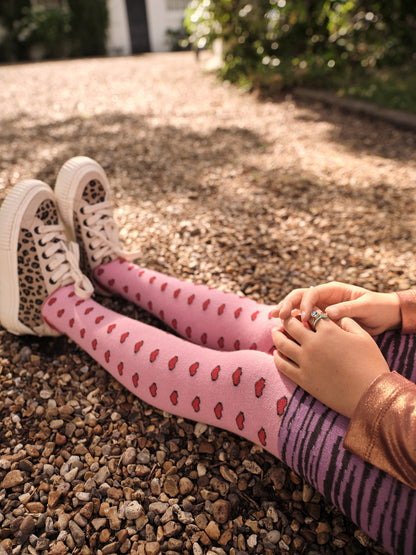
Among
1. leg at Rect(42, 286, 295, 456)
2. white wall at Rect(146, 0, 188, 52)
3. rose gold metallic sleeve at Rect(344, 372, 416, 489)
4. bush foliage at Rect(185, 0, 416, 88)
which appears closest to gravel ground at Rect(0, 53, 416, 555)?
leg at Rect(42, 286, 295, 456)

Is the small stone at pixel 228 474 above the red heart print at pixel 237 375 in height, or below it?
below

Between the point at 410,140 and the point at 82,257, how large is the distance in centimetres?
360

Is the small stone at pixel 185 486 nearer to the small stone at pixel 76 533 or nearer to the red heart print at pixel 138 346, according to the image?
the small stone at pixel 76 533

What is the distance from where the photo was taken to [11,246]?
1494mm

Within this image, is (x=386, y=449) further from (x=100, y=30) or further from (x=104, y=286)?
(x=100, y=30)

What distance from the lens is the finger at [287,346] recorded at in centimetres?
106

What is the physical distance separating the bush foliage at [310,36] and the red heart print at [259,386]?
18.1 feet

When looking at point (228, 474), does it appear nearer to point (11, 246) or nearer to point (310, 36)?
point (11, 246)

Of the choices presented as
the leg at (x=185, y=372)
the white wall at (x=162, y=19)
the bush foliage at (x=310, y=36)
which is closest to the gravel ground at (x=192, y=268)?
the leg at (x=185, y=372)

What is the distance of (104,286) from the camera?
73.2 inches

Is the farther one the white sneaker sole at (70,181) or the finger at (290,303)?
the white sneaker sole at (70,181)

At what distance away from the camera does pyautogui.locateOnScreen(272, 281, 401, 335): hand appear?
3.63ft

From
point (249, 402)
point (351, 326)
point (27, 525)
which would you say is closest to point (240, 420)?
point (249, 402)

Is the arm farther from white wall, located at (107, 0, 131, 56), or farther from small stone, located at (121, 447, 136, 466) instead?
white wall, located at (107, 0, 131, 56)
